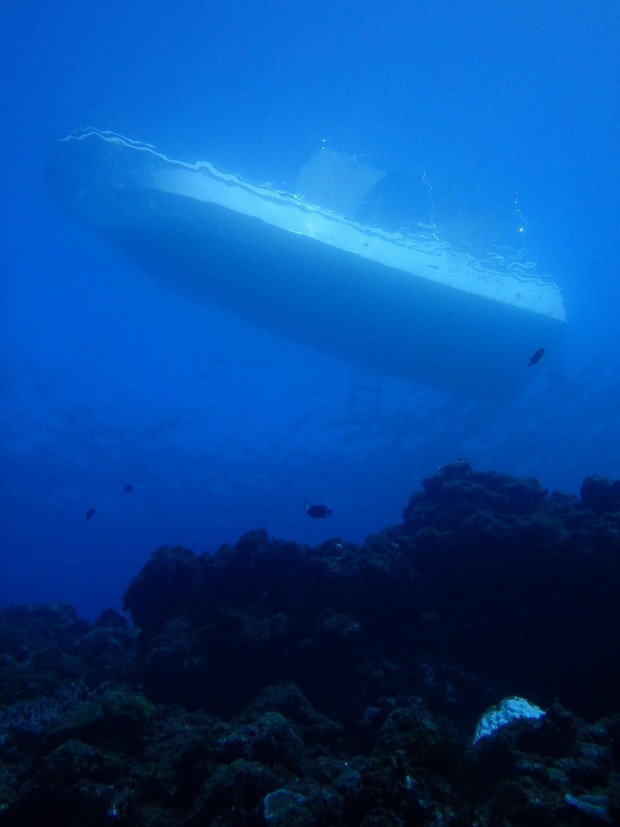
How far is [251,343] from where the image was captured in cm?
2866

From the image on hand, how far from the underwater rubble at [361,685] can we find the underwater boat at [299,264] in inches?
383

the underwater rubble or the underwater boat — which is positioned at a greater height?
the underwater boat

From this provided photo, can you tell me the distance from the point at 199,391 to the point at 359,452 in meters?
15.1

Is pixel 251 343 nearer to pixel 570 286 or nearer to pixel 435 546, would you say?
pixel 570 286

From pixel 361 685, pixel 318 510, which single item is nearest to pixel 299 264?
pixel 318 510

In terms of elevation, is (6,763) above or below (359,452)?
below

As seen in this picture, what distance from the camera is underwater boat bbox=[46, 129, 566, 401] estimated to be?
1647 centimetres

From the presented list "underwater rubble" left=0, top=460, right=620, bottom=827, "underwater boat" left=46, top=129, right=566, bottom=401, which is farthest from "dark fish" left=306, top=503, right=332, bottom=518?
"underwater boat" left=46, top=129, right=566, bottom=401

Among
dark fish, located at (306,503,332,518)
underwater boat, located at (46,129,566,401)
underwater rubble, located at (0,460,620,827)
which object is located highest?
underwater boat, located at (46,129,566,401)

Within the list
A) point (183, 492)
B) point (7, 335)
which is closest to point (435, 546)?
point (7, 335)

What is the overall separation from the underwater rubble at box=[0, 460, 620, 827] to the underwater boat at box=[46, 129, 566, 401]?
9722mm

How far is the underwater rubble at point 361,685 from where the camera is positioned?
11.9 ft

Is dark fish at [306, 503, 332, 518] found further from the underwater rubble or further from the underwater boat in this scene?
the underwater boat

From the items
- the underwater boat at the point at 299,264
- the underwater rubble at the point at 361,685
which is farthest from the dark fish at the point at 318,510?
the underwater boat at the point at 299,264
